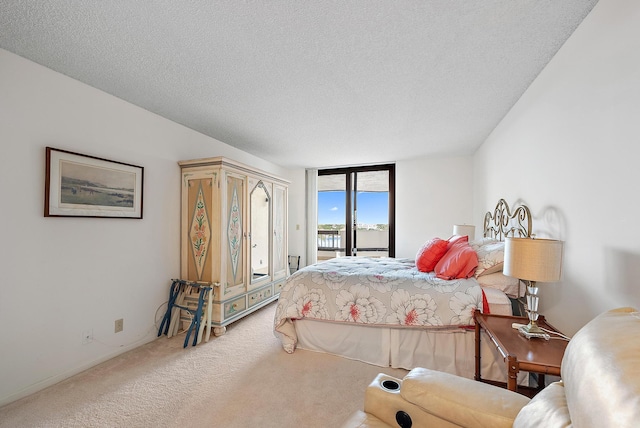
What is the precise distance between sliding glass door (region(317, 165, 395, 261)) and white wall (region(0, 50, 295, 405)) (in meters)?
3.32

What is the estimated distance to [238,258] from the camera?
3184 mm

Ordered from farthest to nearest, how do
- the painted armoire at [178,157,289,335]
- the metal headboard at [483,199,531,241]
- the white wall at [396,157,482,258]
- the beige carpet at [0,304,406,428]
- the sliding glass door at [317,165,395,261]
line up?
the sliding glass door at [317,165,395,261], the white wall at [396,157,482,258], the painted armoire at [178,157,289,335], the metal headboard at [483,199,531,241], the beige carpet at [0,304,406,428]

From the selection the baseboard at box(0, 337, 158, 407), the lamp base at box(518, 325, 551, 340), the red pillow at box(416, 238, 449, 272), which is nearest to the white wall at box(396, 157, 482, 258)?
the red pillow at box(416, 238, 449, 272)

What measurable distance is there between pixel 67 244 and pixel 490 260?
3.50m

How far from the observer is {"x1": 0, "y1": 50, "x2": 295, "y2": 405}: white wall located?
5.98ft

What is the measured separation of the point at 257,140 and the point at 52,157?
2141 millimetres

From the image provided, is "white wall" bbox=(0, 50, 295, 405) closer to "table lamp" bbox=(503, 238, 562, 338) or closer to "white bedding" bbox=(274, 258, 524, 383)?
"white bedding" bbox=(274, 258, 524, 383)

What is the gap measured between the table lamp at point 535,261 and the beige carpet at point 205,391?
4.36ft

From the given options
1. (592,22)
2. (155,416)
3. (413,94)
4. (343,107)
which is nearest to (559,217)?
(592,22)

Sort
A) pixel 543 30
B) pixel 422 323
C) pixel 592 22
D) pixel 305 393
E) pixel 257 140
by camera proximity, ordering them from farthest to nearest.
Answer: pixel 257 140 < pixel 422 323 < pixel 305 393 < pixel 543 30 < pixel 592 22

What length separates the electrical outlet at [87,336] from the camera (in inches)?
86.4

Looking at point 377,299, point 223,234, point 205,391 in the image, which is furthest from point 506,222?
point 205,391

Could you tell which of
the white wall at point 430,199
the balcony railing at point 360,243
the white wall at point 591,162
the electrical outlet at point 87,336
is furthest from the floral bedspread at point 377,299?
the balcony railing at point 360,243

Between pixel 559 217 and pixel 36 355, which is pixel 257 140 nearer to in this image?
pixel 36 355
